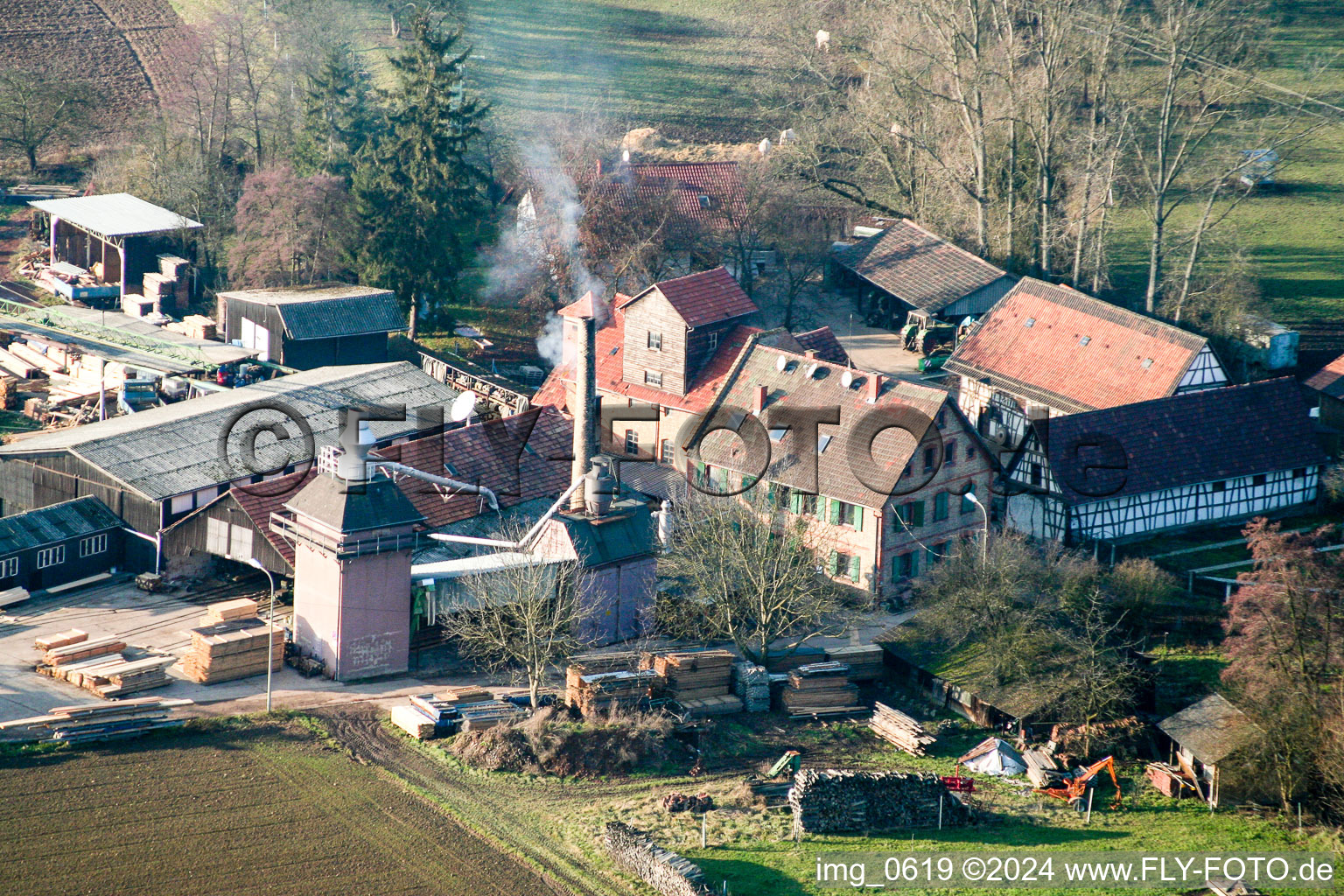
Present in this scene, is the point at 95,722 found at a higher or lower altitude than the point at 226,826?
higher

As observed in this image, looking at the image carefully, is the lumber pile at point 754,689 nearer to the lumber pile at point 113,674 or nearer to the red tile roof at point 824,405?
the red tile roof at point 824,405

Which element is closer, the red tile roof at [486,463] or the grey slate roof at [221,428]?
the red tile roof at [486,463]

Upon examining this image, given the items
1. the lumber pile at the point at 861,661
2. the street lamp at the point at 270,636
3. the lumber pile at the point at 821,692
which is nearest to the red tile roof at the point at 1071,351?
the lumber pile at the point at 861,661

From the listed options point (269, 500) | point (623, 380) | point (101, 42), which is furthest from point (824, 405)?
point (101, 42)

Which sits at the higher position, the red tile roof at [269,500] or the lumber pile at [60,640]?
the red tile roof at [269,500]

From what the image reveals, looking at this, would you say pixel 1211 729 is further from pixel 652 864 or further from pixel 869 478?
pixel 652 864

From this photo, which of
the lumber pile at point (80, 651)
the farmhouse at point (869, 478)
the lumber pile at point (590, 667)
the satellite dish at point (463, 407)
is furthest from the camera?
the satellite dish at point (463, 407)

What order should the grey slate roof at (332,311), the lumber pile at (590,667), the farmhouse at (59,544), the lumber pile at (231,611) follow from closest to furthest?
the lumber pile at (590,667)
the lumber pile at (231,611)
the farmhouse at (59,544)
the grey slate roof at (332,311)

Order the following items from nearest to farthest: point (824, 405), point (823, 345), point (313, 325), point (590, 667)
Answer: point (590, 667) < point (824, 405) < point (823, 345) < point (313, 325)
